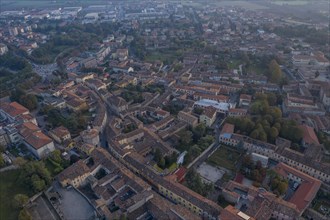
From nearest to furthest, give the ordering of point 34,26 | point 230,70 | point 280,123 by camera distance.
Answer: point 280,123 < point 230,70 < point 34,26

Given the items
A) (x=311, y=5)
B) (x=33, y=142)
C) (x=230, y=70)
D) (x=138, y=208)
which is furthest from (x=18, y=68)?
(x=311, y=5)

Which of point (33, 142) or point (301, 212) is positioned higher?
point (33, 142)

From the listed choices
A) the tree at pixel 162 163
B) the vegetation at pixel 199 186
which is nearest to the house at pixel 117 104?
the tree at pixel 162 163

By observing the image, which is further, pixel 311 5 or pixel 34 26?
pixel 311 5

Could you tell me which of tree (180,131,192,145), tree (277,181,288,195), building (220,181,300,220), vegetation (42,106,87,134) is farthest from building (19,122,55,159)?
tree (277,181,288,195)

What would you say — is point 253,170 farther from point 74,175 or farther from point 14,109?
point 14,109

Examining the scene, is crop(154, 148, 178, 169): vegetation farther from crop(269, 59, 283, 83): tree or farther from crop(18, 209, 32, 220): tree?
crop(269, 59, 283, 83): tree

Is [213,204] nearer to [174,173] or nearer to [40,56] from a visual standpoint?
[174,173]
